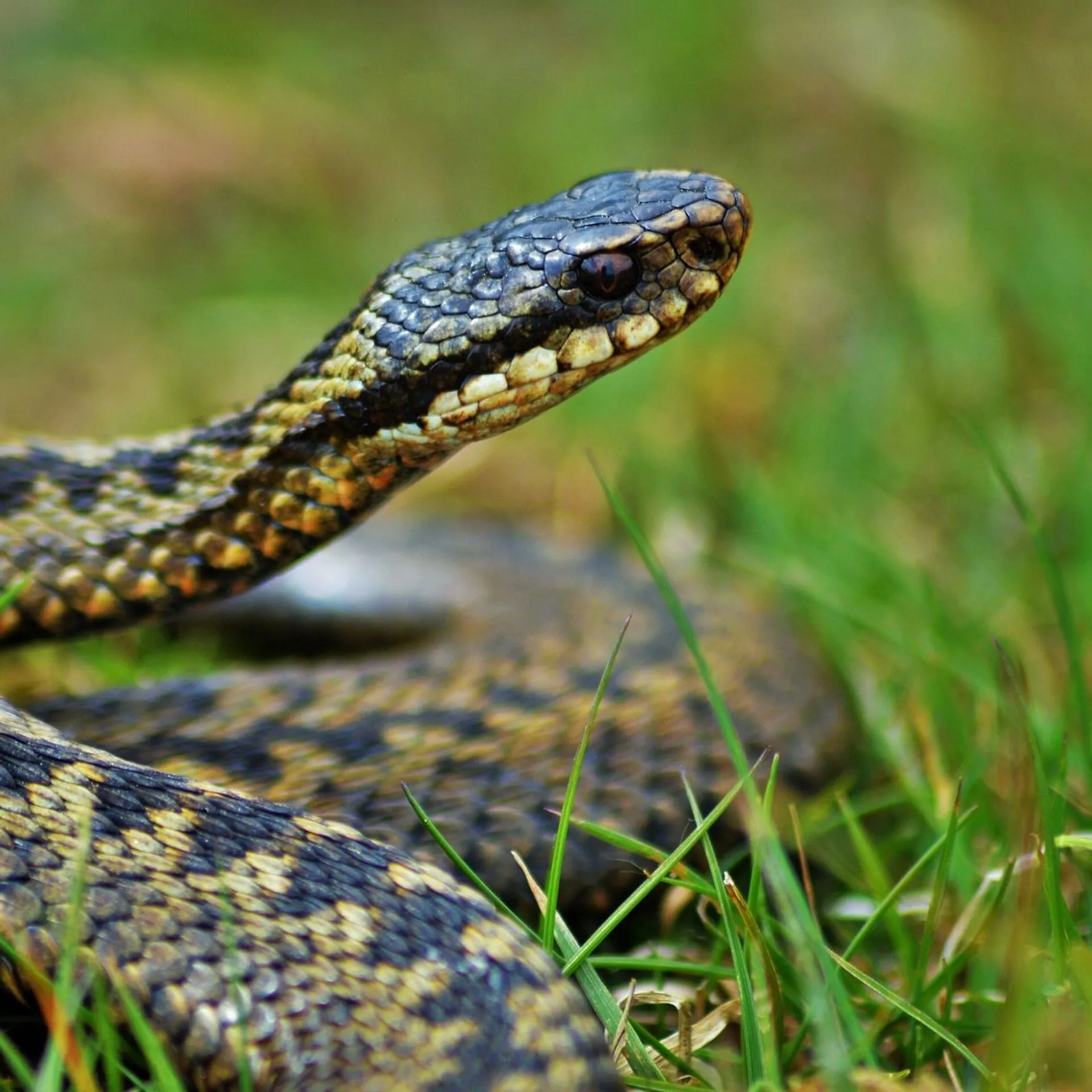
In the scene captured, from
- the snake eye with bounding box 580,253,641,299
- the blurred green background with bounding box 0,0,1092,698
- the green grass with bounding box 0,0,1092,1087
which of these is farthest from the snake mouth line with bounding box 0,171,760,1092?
the blurred green background with bounding box 0,0,1092,698

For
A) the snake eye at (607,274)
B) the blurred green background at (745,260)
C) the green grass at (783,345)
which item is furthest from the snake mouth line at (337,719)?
the blurred green background at (745,260)

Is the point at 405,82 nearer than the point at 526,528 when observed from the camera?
No

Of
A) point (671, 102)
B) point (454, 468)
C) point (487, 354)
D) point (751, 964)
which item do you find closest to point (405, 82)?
point (671, 102)

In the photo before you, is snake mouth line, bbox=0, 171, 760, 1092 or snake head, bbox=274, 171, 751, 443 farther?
snake head, bbox=274, 171, 751, 443

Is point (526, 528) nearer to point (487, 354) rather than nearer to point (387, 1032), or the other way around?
point (487, 354)

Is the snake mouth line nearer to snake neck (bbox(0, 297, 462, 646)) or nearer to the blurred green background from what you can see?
snake neck (bbox(0, 297, 462, 646))

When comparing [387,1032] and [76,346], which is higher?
[76,346]

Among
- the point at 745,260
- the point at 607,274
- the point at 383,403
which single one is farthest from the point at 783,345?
the point at 383,403

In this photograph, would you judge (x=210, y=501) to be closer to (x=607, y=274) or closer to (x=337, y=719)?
(x=337, y=719)
